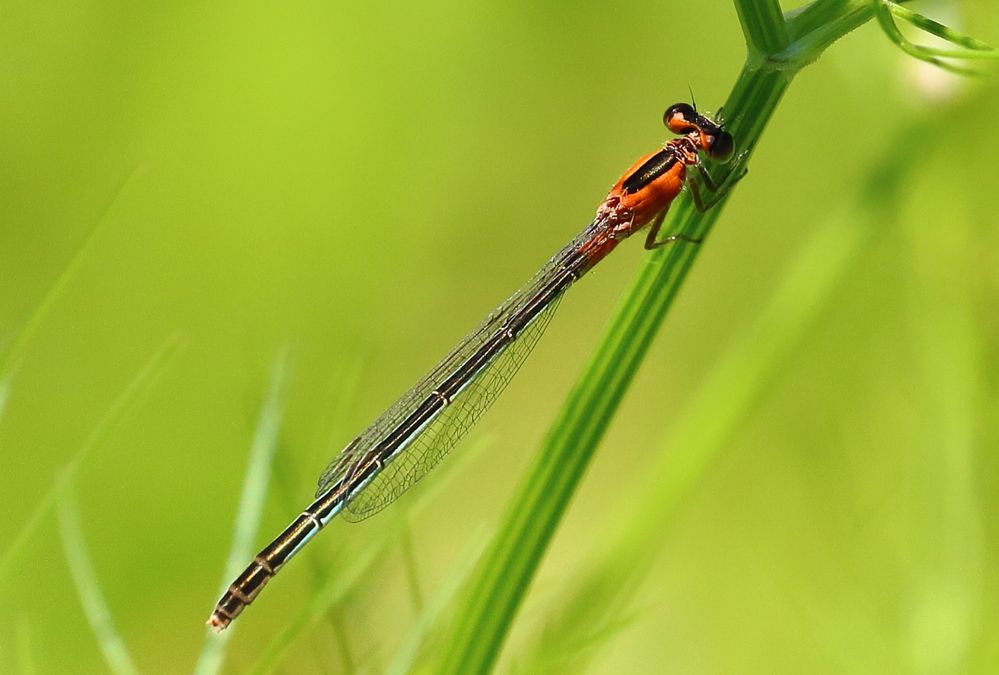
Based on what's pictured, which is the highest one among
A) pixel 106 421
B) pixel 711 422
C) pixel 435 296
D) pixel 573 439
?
pixel 435 296

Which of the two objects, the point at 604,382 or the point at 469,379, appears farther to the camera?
the point at 469,379

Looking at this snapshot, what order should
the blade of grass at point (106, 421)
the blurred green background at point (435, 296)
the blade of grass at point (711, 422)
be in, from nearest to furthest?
the blade of grass at point (106, 421)
the blade of grass at point (711, 422)
the blurred green background at point (435, 296)

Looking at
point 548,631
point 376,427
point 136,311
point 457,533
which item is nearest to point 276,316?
point 136,311

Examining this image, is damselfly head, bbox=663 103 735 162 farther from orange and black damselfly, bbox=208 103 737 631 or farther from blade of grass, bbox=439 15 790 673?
blade of grass, bbox=439 15 790 673

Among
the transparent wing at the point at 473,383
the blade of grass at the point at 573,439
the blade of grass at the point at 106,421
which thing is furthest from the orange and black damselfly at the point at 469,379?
the blade of grass at the point at 573,439

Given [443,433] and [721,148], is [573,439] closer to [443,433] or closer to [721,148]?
[721,148]

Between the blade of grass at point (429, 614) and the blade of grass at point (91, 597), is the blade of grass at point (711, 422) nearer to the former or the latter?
the blade of grass at point (429, 614)

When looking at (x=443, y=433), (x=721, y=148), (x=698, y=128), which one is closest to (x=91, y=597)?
(x=443, y=433)
